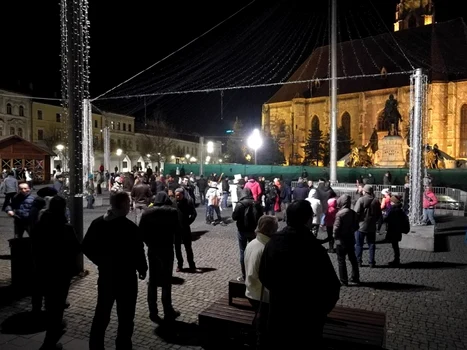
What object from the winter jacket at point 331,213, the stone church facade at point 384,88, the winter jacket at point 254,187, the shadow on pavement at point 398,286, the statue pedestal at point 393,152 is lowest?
the shadow on pavement at point 398,286

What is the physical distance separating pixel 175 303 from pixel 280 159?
5291cm

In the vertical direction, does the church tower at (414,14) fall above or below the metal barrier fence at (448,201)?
above

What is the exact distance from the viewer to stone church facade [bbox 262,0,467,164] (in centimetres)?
4662

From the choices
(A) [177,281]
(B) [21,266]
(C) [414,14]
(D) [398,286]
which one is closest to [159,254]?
(A) [177,281]

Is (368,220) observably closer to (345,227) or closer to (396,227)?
(396,227)

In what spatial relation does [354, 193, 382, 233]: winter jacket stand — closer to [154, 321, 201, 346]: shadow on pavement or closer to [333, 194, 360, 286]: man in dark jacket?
[333, 194, 360, 286]: man in dark jacket

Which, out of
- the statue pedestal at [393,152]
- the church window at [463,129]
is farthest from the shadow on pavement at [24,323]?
the church window at [463,129]

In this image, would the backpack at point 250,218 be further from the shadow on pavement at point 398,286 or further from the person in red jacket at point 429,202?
the person in red jacket at point 429,202

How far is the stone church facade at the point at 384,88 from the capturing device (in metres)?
46.6

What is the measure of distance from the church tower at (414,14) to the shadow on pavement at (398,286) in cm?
6019

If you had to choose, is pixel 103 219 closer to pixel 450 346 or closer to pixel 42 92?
pixel 450 346

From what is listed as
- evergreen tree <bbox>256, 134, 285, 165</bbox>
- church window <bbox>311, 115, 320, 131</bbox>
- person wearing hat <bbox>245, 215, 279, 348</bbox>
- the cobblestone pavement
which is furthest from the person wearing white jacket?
church window <bbox>311, 115, 320, 131</bbox>

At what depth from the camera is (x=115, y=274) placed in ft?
14.1

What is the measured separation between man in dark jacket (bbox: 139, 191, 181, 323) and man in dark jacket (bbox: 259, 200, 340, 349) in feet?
9.00
